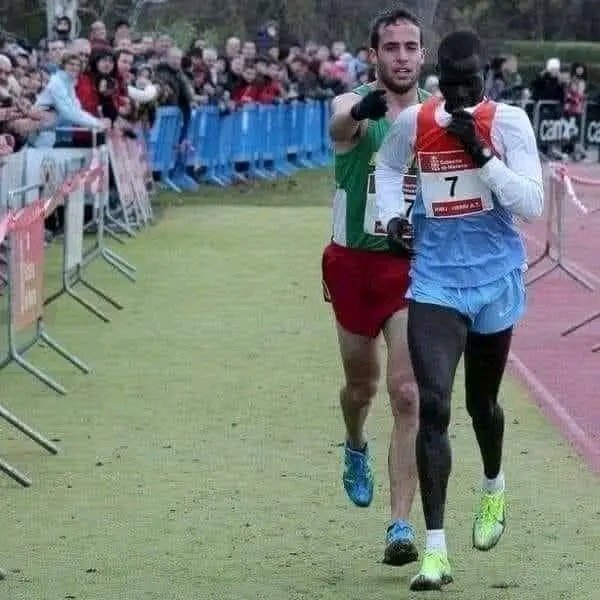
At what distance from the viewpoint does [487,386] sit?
24.2 ft

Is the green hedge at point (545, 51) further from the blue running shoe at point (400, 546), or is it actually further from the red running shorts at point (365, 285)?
the blue running shoe at point (400, 546)

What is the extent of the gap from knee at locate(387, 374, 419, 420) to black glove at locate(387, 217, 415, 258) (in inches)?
22.1

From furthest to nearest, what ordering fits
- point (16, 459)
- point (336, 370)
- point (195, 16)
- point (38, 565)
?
point (195, 16)
point (336, 370)
point (16, 459)
point (38, 565)

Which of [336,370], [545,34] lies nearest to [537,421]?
[336,370]

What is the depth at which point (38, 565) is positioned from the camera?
759 cm

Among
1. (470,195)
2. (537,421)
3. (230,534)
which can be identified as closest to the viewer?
(470,195)

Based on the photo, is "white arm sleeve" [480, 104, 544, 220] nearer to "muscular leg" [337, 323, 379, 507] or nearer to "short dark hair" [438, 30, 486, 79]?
"short dark hair" [438, 30, 486, 79]

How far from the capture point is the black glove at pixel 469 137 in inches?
271

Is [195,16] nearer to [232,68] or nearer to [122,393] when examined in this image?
[232,68]

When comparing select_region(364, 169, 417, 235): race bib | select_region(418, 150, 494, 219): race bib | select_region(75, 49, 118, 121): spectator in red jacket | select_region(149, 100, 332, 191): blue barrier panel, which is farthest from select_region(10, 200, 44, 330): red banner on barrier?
select_region(149, 100, 332, 191): blue barrier panel

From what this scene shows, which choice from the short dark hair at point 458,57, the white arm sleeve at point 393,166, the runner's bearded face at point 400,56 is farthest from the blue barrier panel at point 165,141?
the short dark hair at point 458,57

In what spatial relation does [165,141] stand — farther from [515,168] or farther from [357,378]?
[515,168]

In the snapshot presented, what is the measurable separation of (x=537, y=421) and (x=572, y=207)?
56.6ft

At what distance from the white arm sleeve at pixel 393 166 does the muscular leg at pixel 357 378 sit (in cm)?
77
